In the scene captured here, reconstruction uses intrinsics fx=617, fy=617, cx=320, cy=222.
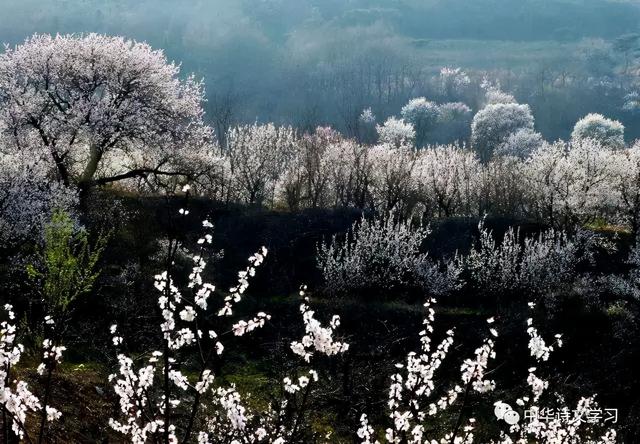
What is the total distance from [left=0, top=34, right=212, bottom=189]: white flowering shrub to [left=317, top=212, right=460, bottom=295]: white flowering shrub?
45.9 ft

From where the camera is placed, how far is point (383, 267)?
3111 centimetres

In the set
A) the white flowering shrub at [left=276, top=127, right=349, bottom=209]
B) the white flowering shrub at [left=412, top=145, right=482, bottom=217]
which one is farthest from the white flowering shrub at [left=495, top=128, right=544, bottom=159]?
the white flowering shrub at [left=276, top=127, right=349, bottom=209]

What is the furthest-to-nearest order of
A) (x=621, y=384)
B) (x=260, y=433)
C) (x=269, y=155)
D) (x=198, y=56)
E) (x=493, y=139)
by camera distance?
(x=198, y=56) → (x=493, y=139) → (x=269, y=155) → (x=621, y=384) → (x=260, y=433)

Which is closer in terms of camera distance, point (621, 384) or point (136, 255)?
point (621, 384)

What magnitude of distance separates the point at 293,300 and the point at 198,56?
172251mm

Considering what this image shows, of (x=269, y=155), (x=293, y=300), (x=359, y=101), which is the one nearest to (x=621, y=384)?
(x=293, y=300)

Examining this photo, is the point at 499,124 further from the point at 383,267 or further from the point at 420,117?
the point at 383,267

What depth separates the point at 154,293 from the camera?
2600 centimetres

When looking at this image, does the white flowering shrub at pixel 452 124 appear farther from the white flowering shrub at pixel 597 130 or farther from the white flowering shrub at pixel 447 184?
the white flowering shrub at pixel 447 184

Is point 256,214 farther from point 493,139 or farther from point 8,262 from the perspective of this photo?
point 493,139

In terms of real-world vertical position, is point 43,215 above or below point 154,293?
above

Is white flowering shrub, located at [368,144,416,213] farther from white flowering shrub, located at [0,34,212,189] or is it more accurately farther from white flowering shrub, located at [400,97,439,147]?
white flowering shrub, located at [400,97,439,147]

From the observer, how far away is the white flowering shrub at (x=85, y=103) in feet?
114

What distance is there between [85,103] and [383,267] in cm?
1913
